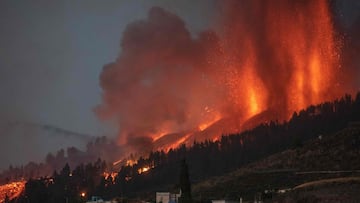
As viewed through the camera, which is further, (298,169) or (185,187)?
(298,169)

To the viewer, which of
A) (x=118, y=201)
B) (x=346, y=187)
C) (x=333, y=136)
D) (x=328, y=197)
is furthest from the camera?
(x=333, y=136)

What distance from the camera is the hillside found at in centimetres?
11675

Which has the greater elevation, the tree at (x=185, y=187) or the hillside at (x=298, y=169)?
the hillside at (x=298, y=169)

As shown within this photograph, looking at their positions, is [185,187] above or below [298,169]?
below

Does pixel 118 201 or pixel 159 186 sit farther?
pixel 159 186

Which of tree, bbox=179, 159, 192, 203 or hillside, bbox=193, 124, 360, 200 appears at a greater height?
hillside, bbox=193, 124, 360, 200

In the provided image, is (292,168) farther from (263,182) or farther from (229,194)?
(229,194)

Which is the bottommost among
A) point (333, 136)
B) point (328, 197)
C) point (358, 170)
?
point (328, 197)

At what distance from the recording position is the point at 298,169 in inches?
5162

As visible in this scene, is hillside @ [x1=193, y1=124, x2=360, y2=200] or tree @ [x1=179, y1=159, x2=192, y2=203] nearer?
tree @ [x1=179, y1=159, x2=192, y2=203]

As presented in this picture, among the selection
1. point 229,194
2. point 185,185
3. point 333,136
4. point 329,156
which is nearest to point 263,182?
point 229,194

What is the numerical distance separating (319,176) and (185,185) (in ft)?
108

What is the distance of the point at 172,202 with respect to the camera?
363 feet

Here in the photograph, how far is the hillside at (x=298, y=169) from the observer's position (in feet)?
383
